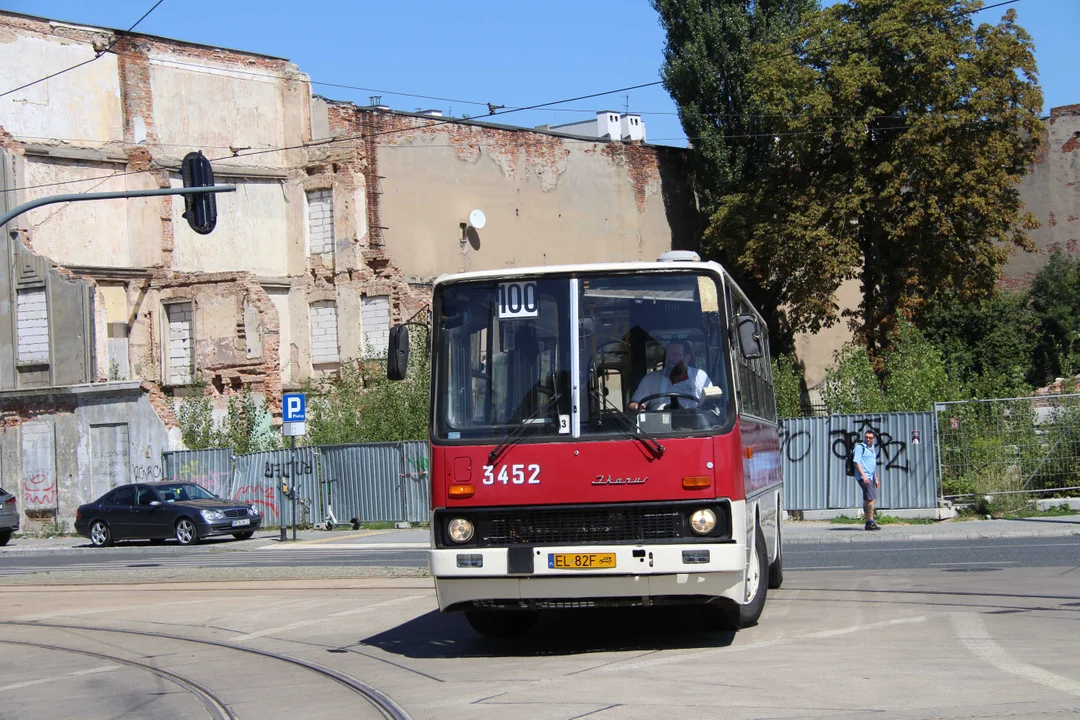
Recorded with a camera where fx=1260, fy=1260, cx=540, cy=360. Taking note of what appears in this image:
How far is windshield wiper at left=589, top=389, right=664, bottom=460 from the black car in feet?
68.9

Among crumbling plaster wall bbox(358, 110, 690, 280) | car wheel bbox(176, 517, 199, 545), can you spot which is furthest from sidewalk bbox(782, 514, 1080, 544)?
crumbling plaster wall bbox(358, 110, 690, 280)

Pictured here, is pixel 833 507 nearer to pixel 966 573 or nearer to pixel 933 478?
pixel 933 478

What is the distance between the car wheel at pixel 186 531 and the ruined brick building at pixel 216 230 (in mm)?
9794

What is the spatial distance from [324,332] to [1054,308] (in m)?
28.3

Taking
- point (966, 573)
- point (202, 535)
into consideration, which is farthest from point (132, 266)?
point (966, 573)

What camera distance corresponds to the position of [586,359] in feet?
30.3

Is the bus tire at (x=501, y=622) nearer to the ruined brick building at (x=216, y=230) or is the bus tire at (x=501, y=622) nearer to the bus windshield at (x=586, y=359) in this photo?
the bus windshield at (x=586, y=359)

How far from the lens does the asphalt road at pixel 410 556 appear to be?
616 inches

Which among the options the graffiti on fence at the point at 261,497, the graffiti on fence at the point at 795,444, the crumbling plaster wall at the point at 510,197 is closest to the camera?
the graffiti on fence at the point at 795,444

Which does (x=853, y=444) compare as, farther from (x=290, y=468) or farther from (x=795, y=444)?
(x=290, y=468)

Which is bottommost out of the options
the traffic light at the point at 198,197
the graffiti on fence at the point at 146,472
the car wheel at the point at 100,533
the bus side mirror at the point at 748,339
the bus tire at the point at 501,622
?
the car wheel at the point at 100,533

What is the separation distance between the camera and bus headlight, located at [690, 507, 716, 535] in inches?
348

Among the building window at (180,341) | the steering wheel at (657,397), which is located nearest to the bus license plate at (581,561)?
the steering wheel at (657,397)

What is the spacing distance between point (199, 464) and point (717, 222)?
19988 mm
